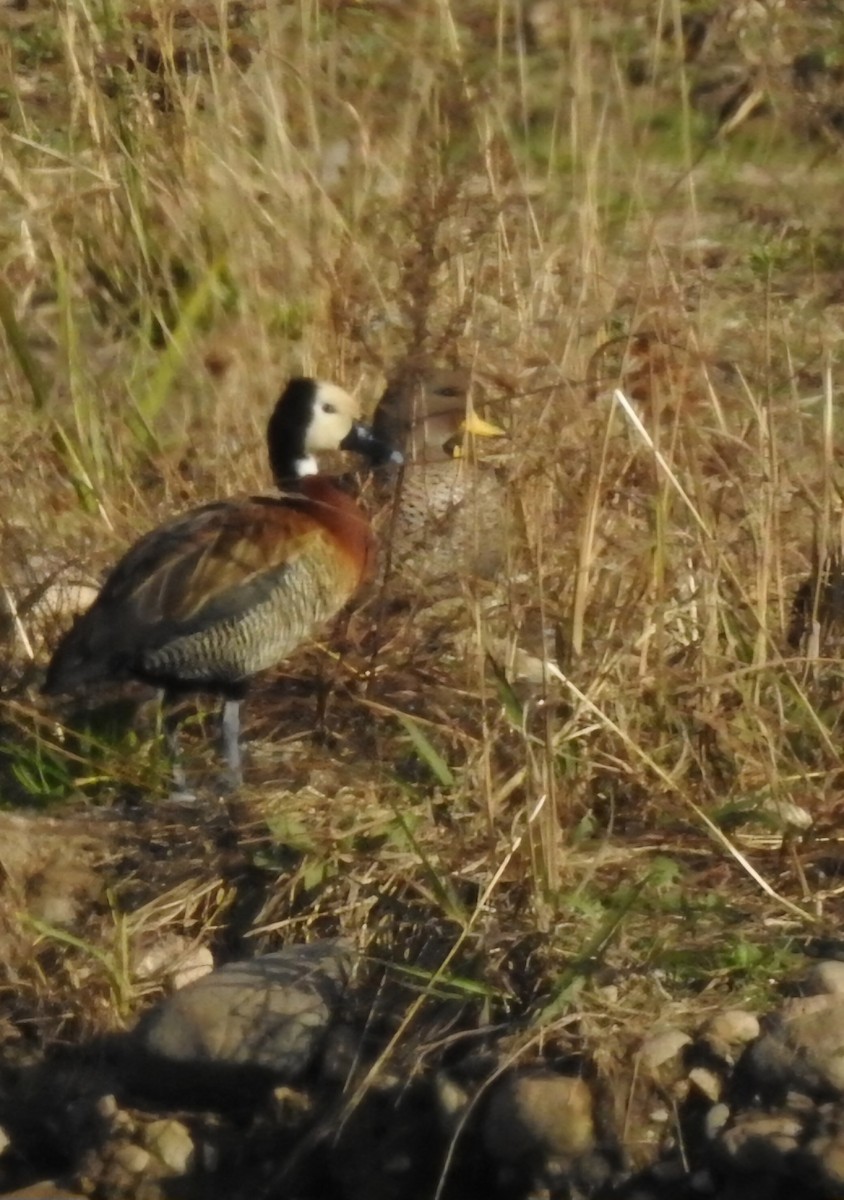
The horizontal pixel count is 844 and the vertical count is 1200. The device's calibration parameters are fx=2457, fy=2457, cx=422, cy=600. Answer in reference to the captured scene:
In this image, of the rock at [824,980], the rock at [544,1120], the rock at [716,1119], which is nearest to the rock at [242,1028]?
the rock at [544,1120]

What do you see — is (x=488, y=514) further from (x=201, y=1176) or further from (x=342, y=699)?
→ (x=201, y=1176)

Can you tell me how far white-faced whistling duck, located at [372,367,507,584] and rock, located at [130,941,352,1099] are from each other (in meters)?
0.89

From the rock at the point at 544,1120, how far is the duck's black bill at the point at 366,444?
218 centimetres

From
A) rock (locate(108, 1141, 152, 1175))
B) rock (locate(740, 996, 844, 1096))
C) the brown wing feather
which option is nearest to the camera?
rock (locate(740, 996, 844, 1096))

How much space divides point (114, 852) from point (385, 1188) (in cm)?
113

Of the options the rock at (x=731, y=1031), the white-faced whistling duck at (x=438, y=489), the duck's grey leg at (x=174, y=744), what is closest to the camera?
the rock at (x=731, y=1031)

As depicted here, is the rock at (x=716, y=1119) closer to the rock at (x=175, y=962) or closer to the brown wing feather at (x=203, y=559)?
the rock at (x=175, y=962)

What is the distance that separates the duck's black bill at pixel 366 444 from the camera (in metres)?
6.07

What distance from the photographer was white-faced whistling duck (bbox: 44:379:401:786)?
5395mm

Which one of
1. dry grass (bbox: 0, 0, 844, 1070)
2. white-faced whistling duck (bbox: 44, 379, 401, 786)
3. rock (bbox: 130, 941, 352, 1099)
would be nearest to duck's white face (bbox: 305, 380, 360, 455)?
dry grass (bbox: 0, 0, 844, 1070)

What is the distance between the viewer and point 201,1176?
451cm

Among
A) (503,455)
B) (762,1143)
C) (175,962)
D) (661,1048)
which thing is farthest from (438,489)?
(762,1143)

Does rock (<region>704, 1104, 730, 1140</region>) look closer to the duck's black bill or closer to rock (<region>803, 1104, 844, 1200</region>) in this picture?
rock (<region>803, 1104, 844, 1200</region>)

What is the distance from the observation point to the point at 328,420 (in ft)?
19.8
